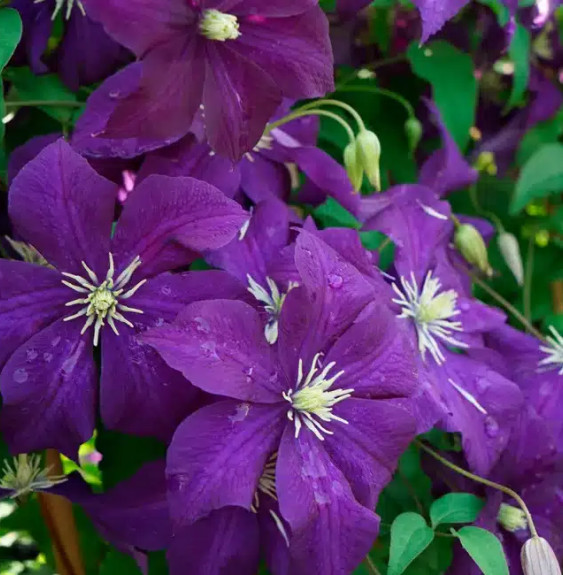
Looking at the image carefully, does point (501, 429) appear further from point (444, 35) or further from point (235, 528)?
point (444, 35)

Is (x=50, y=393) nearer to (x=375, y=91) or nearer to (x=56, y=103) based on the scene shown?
(x=56, y=103)

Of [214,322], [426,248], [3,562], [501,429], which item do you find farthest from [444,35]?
[3,562]

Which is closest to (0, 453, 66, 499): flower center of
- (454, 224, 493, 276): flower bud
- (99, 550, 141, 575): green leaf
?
(99, 550, 141, 575): green leaf

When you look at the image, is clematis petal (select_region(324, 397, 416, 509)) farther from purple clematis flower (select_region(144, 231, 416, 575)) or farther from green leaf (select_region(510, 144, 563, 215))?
green leaf (select_region(510, 144, 563, 215))

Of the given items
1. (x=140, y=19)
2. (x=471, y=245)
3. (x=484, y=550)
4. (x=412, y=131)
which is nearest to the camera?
(x=140, y=19)

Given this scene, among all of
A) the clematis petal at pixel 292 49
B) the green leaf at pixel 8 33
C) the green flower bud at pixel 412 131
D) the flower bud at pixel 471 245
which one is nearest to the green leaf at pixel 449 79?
the green flower bud at pixel 412 131

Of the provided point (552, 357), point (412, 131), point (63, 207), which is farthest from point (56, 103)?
point (552, 357)
